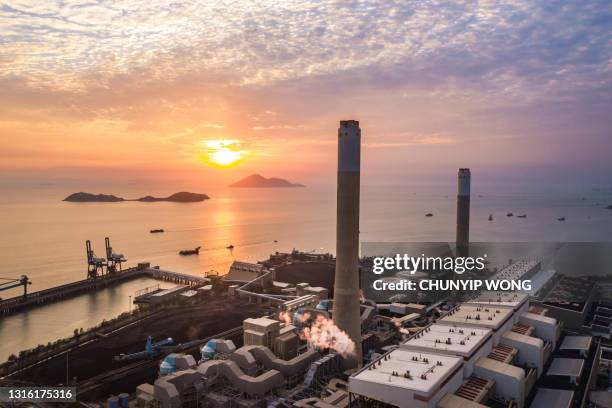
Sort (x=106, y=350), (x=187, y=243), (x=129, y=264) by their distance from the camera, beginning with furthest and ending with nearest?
(x=187, y=243), (x=129, y=264), (x=106, y=350)

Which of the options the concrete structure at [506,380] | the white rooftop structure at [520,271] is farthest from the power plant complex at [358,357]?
the white rooftop structure at [520,271]

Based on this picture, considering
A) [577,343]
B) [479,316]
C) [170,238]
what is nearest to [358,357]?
[479,316]

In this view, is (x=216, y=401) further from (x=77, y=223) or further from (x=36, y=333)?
(x=77, y=223)

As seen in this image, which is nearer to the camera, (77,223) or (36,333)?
(36,333)

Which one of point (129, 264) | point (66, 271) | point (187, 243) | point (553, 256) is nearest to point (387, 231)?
point (553, 256)

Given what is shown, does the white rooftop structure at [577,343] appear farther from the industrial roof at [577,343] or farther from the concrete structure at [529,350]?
the concrete structure at [529,350]

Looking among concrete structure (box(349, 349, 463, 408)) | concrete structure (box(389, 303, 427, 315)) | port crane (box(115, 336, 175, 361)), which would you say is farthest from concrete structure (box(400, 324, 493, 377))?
port crane (box(115, 336, 175, 361))
